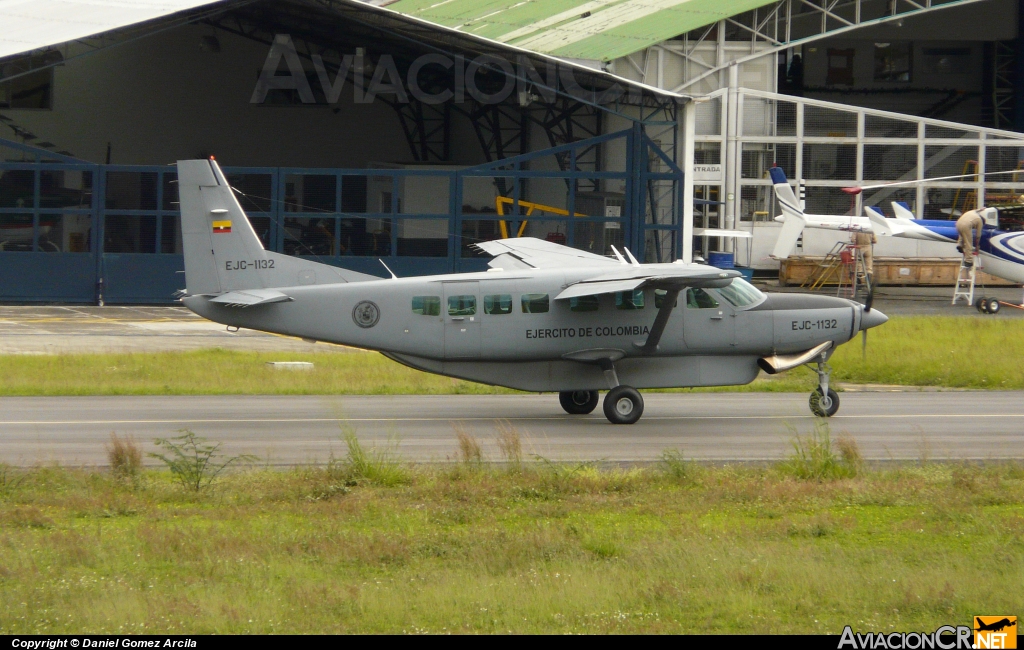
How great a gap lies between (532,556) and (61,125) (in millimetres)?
44866

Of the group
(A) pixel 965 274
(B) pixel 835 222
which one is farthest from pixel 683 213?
(A) pixel 965 274

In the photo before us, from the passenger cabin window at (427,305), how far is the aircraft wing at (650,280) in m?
1.85

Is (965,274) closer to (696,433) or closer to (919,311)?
(919,311)

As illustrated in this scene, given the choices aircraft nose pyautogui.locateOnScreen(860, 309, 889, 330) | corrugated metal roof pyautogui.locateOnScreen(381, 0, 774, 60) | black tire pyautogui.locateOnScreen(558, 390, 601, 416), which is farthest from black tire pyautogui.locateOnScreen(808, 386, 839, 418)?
corrugated metal roof pyautogui.locateOnScreen(381, 0, 774, 60)

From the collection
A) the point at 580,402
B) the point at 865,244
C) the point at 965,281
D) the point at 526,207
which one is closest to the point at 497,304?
the point at 580,402

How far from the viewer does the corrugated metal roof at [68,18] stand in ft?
107

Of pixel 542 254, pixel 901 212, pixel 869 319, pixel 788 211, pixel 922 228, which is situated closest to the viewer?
pixel 869 319

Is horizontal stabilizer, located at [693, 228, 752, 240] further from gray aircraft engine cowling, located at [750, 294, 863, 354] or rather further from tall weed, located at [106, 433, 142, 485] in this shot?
tall weed, located at [106, 433, 142, 485]

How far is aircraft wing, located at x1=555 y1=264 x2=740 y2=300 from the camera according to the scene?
55.1 feet

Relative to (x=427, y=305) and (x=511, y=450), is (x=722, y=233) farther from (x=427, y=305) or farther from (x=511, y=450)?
(x=511, y=450)

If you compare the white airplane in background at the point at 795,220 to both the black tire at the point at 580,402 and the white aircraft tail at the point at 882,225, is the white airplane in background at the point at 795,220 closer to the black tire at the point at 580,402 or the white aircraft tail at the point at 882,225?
the white aircraft tail at the point at 882,225

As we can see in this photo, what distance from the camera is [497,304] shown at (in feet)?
58.2

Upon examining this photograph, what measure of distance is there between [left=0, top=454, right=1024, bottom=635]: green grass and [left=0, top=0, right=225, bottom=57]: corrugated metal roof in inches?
914

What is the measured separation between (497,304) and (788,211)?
26263mm
